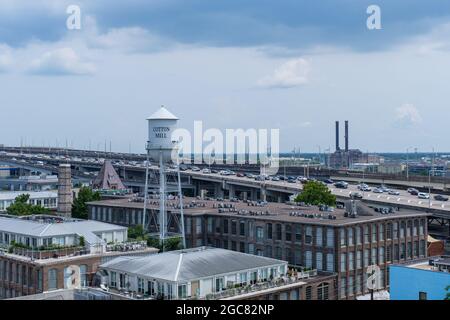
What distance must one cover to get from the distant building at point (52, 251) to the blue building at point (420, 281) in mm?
15821

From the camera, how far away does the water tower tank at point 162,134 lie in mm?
52000

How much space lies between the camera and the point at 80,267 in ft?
126

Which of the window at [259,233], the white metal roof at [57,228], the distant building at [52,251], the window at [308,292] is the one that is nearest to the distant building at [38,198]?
the white metal roof at [57,228]

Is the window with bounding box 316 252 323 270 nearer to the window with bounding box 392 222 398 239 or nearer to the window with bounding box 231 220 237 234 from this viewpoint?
the window with bounding box 392 222 398 239

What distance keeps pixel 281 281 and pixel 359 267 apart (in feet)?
44.6

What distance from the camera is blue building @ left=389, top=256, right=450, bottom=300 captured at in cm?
3369

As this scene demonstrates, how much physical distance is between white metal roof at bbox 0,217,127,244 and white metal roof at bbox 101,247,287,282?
705 cm

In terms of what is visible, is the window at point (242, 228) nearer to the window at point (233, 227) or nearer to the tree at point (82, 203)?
the window at point (233, 227)

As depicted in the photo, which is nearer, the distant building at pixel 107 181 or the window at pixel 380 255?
the window at pixel 380 255

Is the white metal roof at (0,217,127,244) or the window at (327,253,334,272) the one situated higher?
the white metal roof at (0,217,127,244)

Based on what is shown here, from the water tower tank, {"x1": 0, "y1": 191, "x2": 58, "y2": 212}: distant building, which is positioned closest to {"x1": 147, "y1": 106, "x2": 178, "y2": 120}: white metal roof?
the water tower tank

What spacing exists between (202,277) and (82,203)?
45.9 metres
